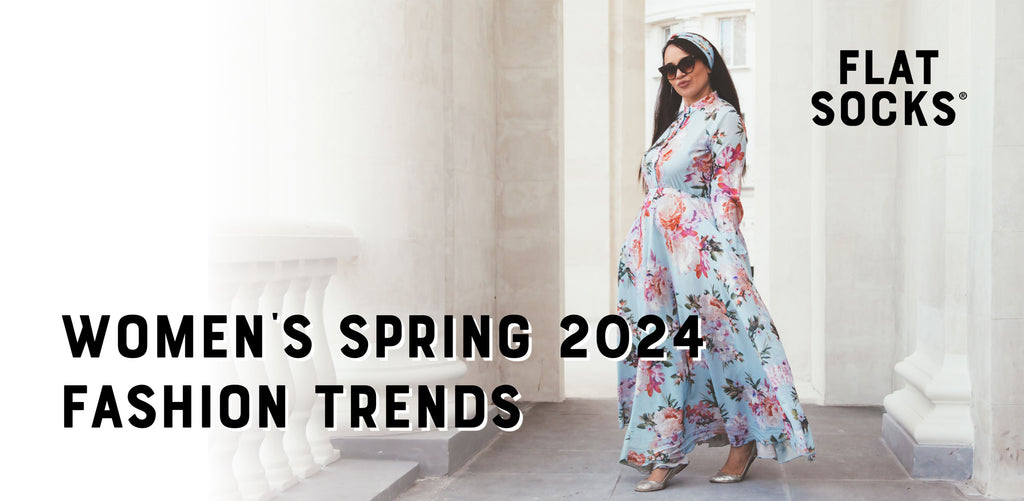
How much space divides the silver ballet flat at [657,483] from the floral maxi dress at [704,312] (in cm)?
3

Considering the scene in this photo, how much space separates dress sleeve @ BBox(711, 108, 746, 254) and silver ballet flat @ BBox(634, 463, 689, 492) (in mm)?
897

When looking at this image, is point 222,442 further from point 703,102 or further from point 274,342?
point 703,102

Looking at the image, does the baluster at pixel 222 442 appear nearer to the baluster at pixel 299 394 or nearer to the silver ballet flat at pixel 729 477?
the baluster at pixel 299 394

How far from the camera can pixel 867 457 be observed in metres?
4.89

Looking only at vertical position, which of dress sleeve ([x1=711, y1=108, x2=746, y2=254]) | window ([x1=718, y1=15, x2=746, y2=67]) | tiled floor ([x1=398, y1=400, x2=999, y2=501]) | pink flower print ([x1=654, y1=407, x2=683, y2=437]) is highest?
window ([x1=718, y1=15, x2=746, y2=67])

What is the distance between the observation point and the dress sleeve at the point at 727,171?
13.8 feet

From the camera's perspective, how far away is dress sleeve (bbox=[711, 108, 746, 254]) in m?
4.20

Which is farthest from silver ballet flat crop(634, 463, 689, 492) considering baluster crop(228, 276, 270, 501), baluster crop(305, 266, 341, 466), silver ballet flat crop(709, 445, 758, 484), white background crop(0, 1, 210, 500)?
white background crop(0, 1, 210, 500)

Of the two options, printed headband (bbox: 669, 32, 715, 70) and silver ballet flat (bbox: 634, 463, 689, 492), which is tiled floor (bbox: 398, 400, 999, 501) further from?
printed headband (bbox: 669, 32, 715, 70)

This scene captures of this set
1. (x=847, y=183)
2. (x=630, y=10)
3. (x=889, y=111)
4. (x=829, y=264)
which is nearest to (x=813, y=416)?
(x=829, y=264)

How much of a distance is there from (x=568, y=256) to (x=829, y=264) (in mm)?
5807

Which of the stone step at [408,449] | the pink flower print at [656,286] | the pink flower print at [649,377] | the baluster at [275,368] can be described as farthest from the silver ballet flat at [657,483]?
the baluster at [275,368]

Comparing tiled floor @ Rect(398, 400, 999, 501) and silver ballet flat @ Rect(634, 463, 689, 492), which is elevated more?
silver ballet flat @ Rect(634, 463, 689, 492)

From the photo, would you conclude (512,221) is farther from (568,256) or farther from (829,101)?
(568,256)
